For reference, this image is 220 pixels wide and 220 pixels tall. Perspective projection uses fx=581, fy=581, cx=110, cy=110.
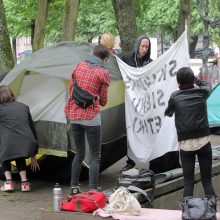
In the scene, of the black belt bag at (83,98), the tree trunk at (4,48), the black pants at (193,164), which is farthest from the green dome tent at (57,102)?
the tree trunk at (4,48)

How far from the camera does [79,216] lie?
5707 mm

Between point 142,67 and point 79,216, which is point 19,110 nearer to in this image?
point 142,67

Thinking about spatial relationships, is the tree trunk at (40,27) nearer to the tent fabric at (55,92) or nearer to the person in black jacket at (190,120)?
the tent fabric at (55,92)

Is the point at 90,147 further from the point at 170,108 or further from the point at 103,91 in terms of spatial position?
the point at 170,108

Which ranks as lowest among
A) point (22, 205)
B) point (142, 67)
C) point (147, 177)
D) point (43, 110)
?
point (22, 205)

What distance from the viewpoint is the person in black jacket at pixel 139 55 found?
756 cm

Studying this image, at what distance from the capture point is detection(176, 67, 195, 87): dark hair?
6.01 metres

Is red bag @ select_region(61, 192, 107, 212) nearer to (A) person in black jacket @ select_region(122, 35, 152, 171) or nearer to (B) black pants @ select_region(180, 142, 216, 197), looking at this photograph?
(B) black pants @ select_region(180, 142, 216, 197)

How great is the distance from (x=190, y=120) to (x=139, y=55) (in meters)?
1.99

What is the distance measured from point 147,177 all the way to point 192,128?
2.97ft

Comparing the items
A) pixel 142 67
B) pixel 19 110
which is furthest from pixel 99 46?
pixel 19 110

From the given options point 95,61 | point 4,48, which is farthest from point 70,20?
point 95,61

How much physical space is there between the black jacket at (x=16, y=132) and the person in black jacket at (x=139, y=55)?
4.22ft

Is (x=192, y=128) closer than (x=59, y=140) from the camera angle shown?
Yes
